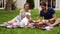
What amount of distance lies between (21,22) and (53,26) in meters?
1.15

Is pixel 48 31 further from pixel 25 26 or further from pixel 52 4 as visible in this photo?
pixel 52 4

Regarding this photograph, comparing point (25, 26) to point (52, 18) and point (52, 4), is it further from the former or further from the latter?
point (52, 4)

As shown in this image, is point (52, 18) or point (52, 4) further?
point (52, 4)

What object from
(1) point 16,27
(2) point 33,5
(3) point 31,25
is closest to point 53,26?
(3) point 31,25

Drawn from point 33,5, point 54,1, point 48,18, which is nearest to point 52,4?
point 54,1

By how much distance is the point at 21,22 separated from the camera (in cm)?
771

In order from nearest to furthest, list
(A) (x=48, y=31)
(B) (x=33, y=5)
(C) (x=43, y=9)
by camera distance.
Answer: (A) (x=48, y=31)
(C) (x=43, y=9)
(B) (x=33, y=5)

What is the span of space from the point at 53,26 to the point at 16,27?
1327 millimetres

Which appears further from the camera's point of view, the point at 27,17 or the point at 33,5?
the point at 33,5

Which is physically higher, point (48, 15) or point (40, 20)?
point (48, 15)

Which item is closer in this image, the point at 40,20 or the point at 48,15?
the point at 40,20

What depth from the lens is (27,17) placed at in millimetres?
7734

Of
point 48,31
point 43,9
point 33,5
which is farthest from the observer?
point 33,5

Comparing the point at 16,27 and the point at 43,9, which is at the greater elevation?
the point at 43,9
